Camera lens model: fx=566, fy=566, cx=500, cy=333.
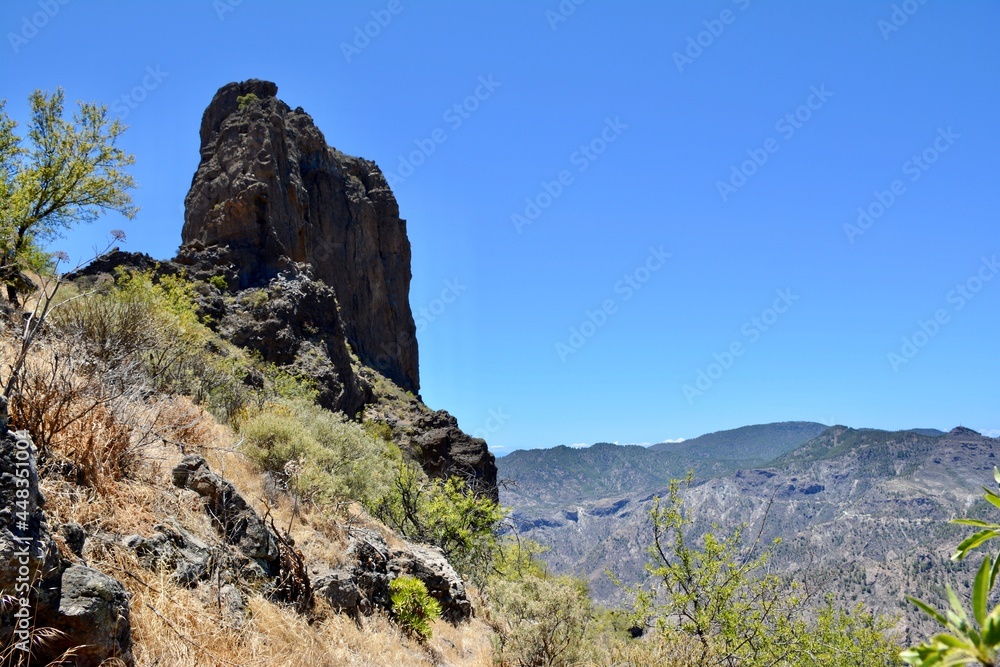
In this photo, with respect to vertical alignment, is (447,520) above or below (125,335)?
below

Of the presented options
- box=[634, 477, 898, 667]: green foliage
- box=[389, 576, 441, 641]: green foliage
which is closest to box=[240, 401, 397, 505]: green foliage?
box=[389, 576, 441, 641]: green foliage

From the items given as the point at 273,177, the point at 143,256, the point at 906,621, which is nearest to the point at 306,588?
the point at 143,256

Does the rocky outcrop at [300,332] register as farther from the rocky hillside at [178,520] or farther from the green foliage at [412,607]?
the green foliage at [412,607]

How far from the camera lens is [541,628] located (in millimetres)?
7793

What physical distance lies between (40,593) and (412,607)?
542cm

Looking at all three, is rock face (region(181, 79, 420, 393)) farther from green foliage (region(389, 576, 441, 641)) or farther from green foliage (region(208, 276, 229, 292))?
green foliage (region(389, 576, 441, 641))

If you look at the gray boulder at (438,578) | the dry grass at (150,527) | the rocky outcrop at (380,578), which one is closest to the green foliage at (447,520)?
the rocky outcrop at (380,578)

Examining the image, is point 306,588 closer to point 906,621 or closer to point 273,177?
point 273,177

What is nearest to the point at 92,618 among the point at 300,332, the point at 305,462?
the point at 305,462

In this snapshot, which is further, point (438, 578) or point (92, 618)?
point (438, 578)

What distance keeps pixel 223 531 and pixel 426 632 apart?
11.4 feet

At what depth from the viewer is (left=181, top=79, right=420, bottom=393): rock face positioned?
36125 millimetres

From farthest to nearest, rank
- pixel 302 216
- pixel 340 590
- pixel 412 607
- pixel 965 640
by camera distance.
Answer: pixel 302 216, pixel 412 607, pixel 340 590, pixel 965 640
